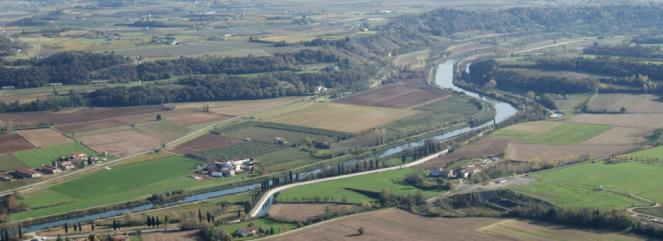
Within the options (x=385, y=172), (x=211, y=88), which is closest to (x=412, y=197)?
(x=385, y=172)

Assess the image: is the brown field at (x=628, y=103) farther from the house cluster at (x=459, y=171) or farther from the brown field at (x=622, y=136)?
the house cluster at (x=459, y=171)

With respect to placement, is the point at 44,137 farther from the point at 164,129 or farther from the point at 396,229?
the point at 396,229

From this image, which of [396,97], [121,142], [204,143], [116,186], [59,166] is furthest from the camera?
[396,97]

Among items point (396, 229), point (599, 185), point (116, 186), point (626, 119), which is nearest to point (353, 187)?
point (396, 229)

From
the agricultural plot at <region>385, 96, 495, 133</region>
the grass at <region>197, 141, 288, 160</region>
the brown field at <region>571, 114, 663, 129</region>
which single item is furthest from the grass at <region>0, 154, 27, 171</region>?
the brown field at <region>571, 114, 663, 129</region>

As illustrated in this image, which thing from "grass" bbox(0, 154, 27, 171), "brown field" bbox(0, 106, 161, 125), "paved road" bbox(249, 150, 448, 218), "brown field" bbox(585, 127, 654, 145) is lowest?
"brown field" bbox(0, 106, 161, 125)

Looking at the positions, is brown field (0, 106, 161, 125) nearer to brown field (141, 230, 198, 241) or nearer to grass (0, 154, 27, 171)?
grass (0, 154, 27, 171)

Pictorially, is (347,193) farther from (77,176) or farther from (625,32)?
(625,32)
